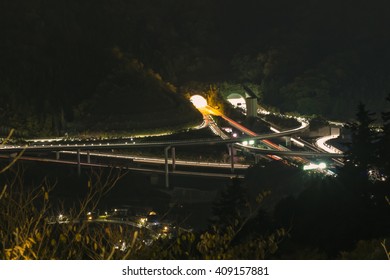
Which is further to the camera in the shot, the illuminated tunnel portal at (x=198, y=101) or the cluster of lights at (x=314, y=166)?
the illuminated tunnel portal at (x=198, y=101)

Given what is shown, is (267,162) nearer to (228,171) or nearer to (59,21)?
(228,171)

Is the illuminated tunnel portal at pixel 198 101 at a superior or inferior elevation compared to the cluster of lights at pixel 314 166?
superior

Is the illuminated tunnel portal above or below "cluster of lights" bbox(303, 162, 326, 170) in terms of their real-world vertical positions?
above

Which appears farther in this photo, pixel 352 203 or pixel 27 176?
pixel 27 176

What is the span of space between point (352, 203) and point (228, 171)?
1353cm

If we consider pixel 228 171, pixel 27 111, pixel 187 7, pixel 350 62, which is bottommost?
pixel 228 171

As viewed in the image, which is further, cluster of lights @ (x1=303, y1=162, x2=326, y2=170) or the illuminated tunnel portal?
the illuminated tunnel portal

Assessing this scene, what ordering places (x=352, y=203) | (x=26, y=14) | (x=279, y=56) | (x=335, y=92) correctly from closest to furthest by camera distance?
(x=352, y=203) → (x=26, y=14) → (x=335, y=92) → (x=279, y=56)

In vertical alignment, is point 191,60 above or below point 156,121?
above

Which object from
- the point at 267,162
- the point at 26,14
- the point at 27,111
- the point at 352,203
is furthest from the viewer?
the point at 26,14

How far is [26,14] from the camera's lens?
44.7 m

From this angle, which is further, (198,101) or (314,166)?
(198,101)

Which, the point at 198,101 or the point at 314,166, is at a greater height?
the point at 198,101

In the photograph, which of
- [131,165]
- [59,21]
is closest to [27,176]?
[131,165]
